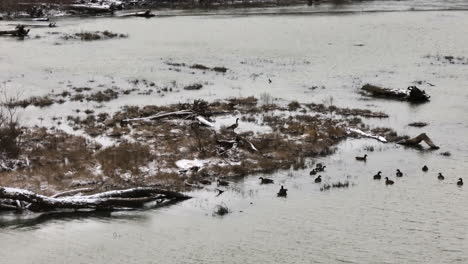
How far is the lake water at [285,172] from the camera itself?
54.6 ft

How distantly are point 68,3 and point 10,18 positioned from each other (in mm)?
20236

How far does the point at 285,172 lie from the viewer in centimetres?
2366

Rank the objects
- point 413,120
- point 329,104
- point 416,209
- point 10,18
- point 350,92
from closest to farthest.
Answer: point 416,209, point 413,120, point 329,104, point 350,92, point 10,18

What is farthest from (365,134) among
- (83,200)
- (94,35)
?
(94,35)

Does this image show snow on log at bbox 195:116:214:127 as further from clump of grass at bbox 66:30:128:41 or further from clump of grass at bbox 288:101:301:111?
clump of grass at bbox 66:30:128:41

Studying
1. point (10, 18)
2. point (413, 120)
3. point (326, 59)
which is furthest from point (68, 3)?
point (413, 120)

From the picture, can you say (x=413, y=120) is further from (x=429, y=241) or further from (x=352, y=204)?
(x=429, y=241)

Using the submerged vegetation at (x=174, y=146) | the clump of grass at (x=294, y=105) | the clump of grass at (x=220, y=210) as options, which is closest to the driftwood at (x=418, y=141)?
the submerged vegetation at (x=174, y=146)

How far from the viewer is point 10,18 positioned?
85.1 m

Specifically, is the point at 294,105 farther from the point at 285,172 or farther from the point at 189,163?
the point at 189,163

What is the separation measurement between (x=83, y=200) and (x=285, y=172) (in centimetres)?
885

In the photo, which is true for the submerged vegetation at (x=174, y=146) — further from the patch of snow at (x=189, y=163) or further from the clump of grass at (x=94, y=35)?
the clump of grass at (x=94, y=35)

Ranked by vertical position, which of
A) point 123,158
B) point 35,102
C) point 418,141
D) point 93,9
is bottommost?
point 418,141

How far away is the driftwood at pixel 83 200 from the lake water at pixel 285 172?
492 millimetres
